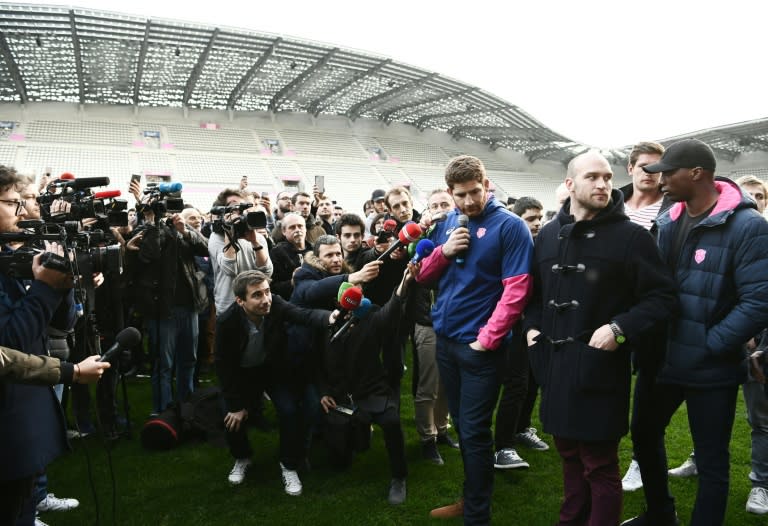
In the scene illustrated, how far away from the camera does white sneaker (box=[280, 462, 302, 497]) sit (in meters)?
3.31

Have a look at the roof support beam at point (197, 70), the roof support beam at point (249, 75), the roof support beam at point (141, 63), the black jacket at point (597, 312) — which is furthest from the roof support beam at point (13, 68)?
the black jacket at point (597, 312)

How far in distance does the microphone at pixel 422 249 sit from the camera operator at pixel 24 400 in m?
1.65

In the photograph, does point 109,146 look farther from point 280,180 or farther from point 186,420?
point 186,420

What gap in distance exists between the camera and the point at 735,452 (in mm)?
3820

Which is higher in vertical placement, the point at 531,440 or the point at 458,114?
the point at 458,114

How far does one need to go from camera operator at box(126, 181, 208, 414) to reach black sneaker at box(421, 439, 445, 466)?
2.36 meters

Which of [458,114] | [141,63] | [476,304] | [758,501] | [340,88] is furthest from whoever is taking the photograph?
[458,114]

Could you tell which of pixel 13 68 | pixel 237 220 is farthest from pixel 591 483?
pixel 13 68

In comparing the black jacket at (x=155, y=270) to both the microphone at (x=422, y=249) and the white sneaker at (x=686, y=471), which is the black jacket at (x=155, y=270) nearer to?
the microphone at (x=422, y=249)

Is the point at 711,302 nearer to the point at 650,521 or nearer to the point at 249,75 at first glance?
the point at 650,521

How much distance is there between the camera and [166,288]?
4.36 meters

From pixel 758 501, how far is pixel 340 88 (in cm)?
2634

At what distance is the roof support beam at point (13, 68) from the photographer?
18203 mm

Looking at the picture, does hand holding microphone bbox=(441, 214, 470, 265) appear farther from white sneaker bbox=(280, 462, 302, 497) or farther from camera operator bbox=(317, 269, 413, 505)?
white sneaker bbox=(280, 462, 302, 497)
